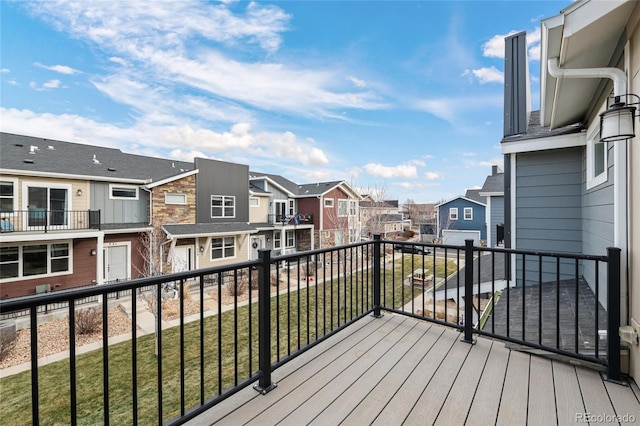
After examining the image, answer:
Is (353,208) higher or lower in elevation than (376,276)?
higher

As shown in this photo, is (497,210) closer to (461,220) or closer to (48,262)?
(461,220)

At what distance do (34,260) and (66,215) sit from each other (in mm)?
1621

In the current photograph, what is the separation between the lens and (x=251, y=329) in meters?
1.92

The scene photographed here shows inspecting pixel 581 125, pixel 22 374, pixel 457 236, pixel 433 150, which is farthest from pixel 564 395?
pixel 457 236

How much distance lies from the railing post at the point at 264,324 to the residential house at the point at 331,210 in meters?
16.0

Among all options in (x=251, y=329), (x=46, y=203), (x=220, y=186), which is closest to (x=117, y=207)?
(x=46, y=203)

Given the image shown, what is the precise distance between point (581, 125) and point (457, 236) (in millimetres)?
18770

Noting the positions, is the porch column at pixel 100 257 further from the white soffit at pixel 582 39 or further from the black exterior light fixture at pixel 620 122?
the black exterior light fixture at pixel 620 122

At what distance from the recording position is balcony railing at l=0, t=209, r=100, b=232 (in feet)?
27.9

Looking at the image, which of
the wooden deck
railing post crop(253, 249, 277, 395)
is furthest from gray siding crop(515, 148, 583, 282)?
railing post crop(253, 249, 277, 395)

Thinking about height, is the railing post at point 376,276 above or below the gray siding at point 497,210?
below

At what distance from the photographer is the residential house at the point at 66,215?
8.59 m

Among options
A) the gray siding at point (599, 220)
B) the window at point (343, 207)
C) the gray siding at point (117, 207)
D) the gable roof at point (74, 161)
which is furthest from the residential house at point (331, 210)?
the gray siding at point (599, 220)

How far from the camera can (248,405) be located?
1.77 metres
